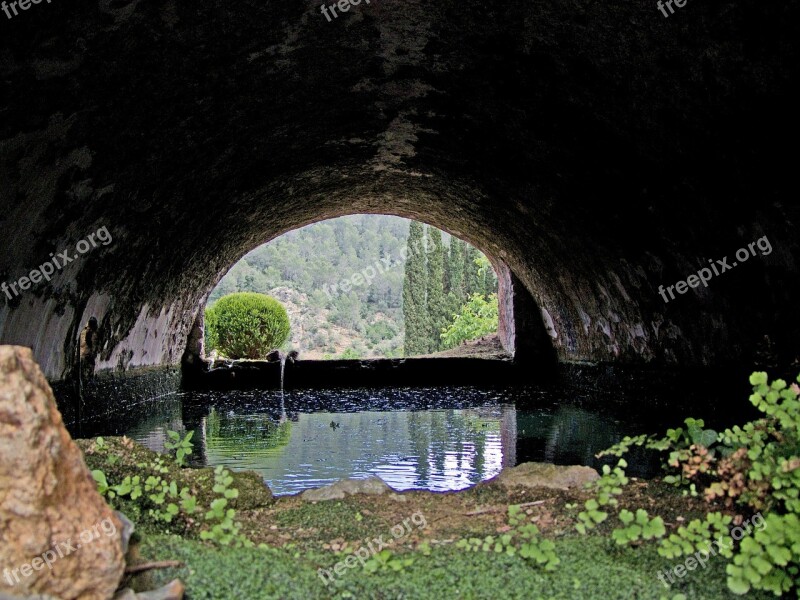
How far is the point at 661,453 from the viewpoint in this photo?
6.80 meters

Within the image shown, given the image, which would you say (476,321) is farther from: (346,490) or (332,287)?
(332,287)

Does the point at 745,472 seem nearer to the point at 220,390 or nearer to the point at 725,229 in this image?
the point at 725,229

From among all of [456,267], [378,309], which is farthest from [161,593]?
[378,309]

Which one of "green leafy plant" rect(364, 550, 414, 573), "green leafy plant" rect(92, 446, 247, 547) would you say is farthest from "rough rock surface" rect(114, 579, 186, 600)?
"green leafy plant" rect(364, 550, 414, 573)

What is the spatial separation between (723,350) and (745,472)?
169 inches

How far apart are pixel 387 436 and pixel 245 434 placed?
Result: 1734 mm

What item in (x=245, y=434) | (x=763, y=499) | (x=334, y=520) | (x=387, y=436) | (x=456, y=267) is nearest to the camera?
(x=763, y=499)

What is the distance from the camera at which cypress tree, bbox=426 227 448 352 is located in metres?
35.9

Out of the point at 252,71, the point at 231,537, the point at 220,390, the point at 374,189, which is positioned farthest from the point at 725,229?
the point at 220,390

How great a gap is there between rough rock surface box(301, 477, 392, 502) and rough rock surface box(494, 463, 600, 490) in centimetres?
84

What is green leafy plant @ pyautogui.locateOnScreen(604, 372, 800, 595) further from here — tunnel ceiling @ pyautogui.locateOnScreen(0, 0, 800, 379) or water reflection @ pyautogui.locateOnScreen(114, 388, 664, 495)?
water reflection @ pyautogui.locateOnScreen(114, 388, 664, 495)

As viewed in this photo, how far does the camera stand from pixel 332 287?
6172 centimetres

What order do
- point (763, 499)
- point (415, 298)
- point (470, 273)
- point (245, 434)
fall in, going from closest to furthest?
1. point (763, 499)
2. point (245, 434)
3. point (415, 298)
4. point (470, 273)

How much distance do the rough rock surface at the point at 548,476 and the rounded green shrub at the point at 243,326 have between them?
50.6 ft
